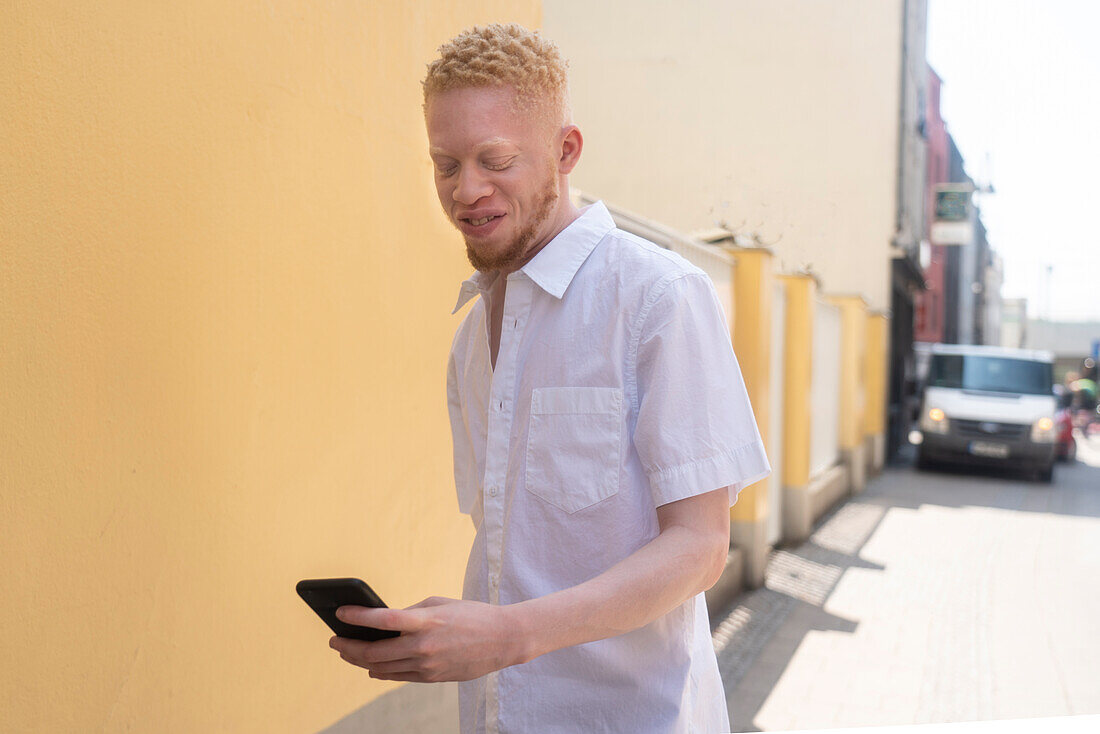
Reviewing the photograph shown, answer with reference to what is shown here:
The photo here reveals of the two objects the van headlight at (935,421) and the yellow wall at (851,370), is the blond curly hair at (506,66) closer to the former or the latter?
the yellow wall at (851,370)

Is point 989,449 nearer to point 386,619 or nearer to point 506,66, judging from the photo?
point 506,66

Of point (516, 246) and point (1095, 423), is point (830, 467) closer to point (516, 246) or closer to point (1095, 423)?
point (516, 246)

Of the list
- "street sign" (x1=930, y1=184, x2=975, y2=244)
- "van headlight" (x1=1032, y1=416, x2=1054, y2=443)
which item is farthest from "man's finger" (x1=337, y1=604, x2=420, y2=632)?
"street sign" (x1=930, y1=184, x2=975, y2=244)

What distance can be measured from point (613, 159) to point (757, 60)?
2587 millimetres

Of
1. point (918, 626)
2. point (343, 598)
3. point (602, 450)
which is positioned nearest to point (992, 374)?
point (918, 626)

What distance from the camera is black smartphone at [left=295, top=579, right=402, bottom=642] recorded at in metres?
1.17

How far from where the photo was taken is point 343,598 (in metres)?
1.20

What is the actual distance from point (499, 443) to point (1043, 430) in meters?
13.4

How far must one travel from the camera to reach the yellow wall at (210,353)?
1753 mm

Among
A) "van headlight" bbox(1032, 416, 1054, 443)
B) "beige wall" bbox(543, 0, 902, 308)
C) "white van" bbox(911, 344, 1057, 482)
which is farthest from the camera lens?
"white van" bbox(911, 344, 1057, 482)

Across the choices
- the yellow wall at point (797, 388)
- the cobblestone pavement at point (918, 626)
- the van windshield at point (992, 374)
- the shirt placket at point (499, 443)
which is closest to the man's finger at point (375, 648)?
the shirt placket at point (499, 443)

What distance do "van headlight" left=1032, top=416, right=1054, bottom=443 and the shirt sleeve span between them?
43.7 feet

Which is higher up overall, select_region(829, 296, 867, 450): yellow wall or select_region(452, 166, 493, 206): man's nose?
select_region(452, 166, 493, 206): man's nose

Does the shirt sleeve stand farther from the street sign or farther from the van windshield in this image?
the street sign
